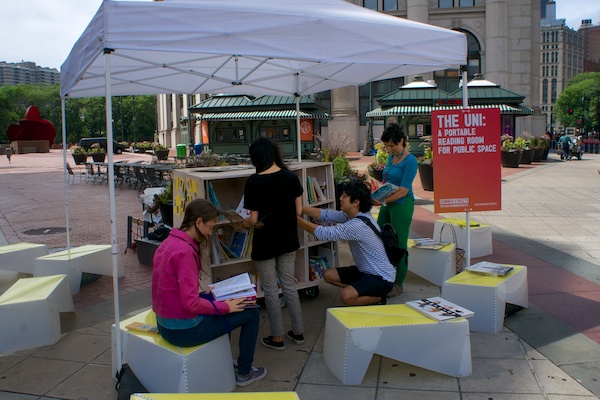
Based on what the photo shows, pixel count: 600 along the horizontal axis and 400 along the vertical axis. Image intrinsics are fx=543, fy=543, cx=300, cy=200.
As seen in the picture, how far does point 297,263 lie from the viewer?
19.7 ft

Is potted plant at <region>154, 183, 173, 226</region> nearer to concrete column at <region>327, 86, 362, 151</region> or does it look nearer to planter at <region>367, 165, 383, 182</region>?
planter at <region>367, 165, 383, 182</region>

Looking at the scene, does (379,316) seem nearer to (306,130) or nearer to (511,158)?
(306,130)

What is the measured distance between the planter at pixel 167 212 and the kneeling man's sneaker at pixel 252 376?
401 centimetres

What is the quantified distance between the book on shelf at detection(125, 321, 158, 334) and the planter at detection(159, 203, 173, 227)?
144 inches

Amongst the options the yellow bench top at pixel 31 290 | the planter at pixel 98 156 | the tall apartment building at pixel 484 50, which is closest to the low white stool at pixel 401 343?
the yellow bench top at pixel 31 290

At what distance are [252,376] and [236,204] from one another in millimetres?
2302

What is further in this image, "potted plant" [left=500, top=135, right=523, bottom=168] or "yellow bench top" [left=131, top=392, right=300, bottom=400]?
"potted plant" [left=500, top=135, right=523, bottom=168]

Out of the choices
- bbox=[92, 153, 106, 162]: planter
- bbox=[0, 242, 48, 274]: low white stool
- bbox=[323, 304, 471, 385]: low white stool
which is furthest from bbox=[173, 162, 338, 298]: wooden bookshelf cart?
bbox=[92, 153, 106, 162]: planter

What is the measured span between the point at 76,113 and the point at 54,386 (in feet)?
310

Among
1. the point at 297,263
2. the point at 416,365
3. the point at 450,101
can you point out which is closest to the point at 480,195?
the point at 297,263

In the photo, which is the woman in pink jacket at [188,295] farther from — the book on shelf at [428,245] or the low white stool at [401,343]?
the book on shelf at [428,245]

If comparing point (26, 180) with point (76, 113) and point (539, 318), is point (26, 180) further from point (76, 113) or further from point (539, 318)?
point (76, 113)

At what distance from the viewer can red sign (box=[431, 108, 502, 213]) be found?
605cm

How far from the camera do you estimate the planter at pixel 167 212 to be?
7770 millimetres
